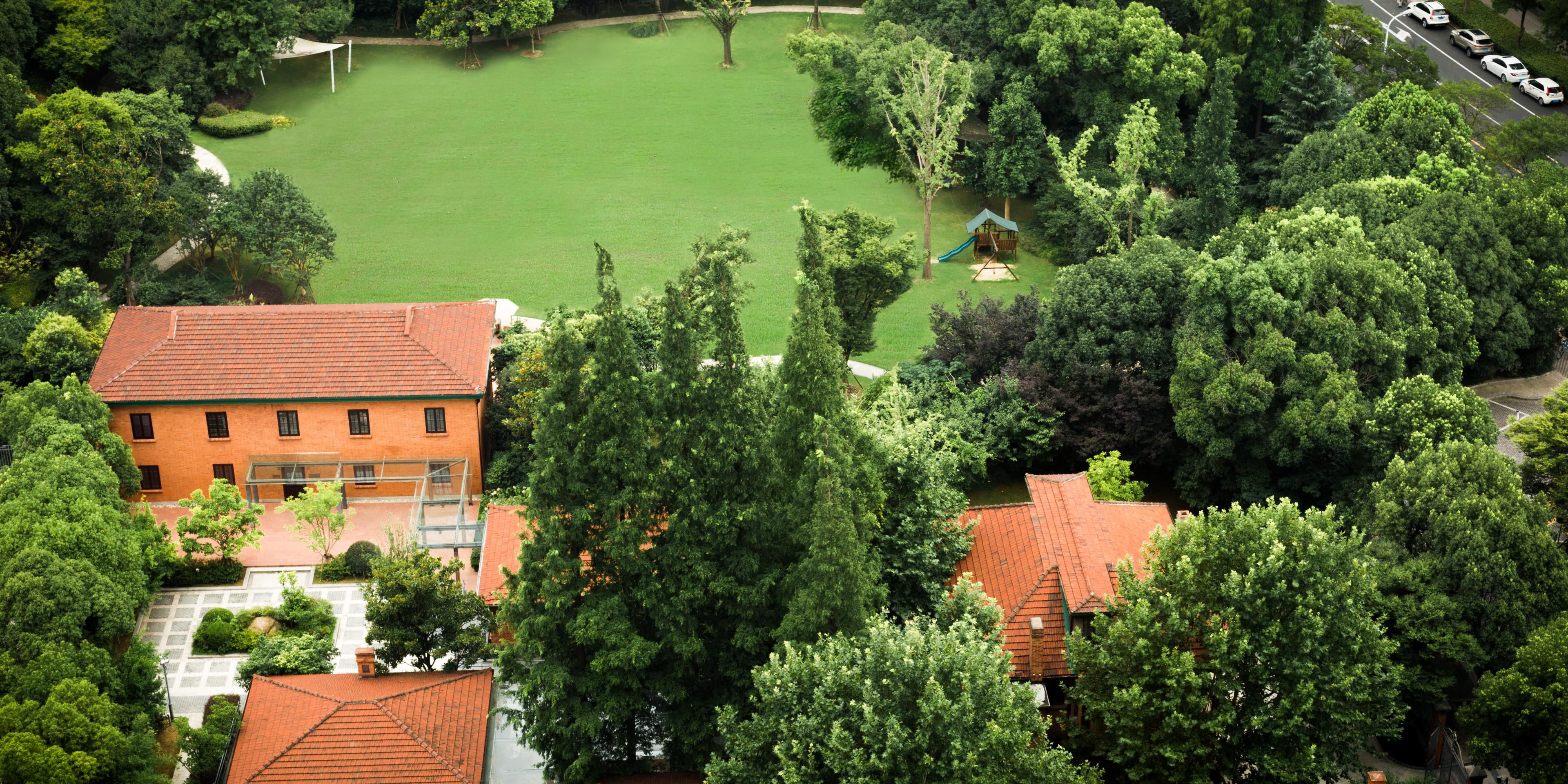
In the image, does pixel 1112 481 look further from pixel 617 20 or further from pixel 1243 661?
pixel 617 20

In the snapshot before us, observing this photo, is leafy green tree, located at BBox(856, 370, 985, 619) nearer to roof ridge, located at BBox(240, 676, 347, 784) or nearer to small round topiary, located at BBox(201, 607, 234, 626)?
roof ridge, located at BBox(240, 676, 347, 784)

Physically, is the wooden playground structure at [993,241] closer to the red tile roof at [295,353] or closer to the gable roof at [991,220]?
the gable roof at [991,220]

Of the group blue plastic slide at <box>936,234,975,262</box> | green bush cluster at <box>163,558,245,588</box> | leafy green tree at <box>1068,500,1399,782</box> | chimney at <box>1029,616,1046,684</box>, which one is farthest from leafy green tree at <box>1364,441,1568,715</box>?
green bush cluster at <box>163,558,245,588</box>

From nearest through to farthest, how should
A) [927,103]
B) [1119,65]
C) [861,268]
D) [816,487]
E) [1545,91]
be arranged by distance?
[816,487] < [861,268] < [927,103] < [1119,65] < [1545,91]

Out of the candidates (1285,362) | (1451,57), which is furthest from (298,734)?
(1451,57)

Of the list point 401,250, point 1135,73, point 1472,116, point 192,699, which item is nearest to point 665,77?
point 401,250

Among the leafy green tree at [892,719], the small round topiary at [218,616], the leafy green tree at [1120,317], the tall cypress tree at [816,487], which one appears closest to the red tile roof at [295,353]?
the small round topiary at [218,616]
